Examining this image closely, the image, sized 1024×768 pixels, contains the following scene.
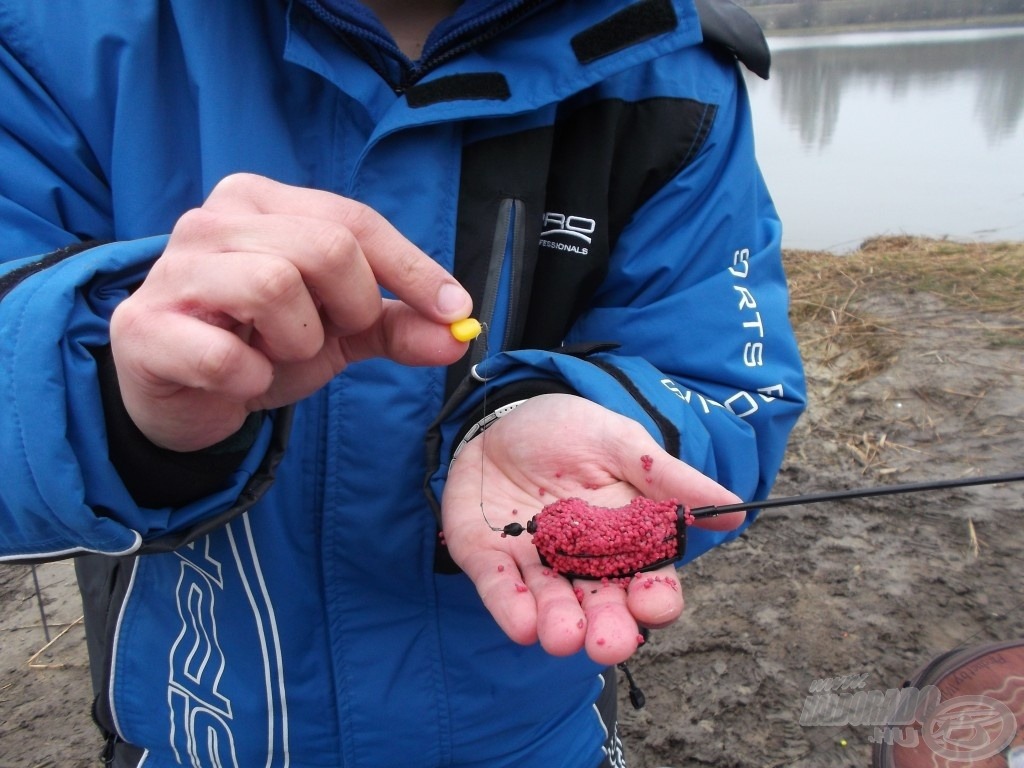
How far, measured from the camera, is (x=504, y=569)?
1.03 meters

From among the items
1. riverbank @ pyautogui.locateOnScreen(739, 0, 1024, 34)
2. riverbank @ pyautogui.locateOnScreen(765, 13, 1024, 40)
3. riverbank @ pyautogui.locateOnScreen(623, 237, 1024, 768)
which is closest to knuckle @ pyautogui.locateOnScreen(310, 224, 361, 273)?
riverbank @ pyautogui.locateOnScreen(623, 237, 1024, 768)

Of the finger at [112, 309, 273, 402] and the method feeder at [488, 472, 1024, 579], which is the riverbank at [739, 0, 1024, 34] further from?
the finger at [112, 309, 273, 402]

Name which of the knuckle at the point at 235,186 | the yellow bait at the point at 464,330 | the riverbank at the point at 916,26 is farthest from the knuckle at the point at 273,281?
the riverbank at the point at 916,26

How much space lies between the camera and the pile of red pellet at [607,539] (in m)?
1.03

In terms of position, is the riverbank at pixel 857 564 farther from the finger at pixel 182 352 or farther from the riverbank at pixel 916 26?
the riverbank at pixel 916 26

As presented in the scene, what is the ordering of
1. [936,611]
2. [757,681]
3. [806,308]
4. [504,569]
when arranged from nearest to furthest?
[504,569], [757,681], [936,611], [806,308]

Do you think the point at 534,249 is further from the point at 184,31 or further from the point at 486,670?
the point at 486,670

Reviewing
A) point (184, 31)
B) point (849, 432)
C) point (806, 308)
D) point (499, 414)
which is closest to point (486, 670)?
point (499, 414)

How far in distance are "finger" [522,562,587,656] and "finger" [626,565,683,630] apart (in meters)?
0.07

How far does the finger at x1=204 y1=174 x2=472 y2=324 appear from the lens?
805 mm

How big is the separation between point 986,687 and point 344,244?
137 cm

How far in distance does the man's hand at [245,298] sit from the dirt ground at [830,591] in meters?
1.51

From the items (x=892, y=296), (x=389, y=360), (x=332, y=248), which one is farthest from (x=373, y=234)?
(x=892, y=296)

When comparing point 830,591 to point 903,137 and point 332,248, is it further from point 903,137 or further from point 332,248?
point 903,137
